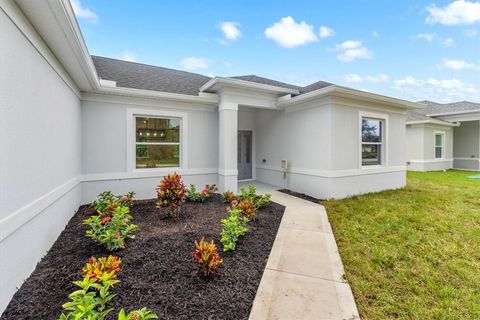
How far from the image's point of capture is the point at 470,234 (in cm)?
429

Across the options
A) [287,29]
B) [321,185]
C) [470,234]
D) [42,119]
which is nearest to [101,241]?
[42,119]

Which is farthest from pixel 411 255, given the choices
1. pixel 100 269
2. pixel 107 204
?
pixel 107 204

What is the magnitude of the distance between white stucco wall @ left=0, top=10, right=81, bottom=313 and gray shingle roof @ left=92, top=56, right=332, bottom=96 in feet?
10.0

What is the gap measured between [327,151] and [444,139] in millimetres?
13797

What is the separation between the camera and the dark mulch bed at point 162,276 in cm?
219

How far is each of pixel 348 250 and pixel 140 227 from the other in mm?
3941

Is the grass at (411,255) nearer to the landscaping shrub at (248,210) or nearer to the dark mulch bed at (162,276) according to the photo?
the dark mulch bed at (162,276)

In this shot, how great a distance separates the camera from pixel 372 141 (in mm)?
7922

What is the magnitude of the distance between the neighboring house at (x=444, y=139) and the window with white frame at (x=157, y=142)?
47.4 feet

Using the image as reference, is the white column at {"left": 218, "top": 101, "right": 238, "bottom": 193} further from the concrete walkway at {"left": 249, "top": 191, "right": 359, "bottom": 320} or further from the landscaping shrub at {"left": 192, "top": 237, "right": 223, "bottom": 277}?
the landscaping shrub at {"left": 192, "top": 237, "right": 223, "bottom": 277}

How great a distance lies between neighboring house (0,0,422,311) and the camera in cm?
246

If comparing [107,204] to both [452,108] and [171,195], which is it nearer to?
[171,195]

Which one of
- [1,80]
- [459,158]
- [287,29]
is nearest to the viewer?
[1,80]

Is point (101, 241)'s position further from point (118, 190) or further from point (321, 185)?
point (321, 185)
